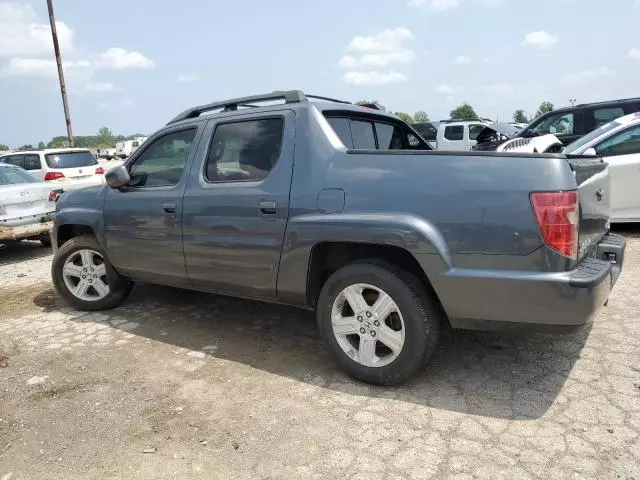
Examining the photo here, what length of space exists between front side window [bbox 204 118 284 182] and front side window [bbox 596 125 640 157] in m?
5.37

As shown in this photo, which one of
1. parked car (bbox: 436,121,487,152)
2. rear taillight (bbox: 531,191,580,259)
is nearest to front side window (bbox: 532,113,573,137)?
parked car (bbox: 436,121,487,152)

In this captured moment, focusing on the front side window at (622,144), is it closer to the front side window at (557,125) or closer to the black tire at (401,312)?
the front side window at (557,125)

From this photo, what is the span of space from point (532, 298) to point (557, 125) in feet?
29.3

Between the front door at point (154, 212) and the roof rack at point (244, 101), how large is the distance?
19 centimetres

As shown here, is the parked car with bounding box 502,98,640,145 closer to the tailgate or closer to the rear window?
the tailgate

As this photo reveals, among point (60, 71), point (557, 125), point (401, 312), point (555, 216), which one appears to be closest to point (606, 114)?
point (557, 125)

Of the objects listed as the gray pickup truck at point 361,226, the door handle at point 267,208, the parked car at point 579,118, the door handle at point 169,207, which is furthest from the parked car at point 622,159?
the door handle at point 169,207

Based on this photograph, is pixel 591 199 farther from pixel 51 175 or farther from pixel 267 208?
pixel 51 175

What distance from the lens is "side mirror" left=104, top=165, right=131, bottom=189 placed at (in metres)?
4.30

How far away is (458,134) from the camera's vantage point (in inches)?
711

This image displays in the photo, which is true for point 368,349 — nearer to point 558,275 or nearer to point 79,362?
point 558,275

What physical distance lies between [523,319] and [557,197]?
2.19 feet

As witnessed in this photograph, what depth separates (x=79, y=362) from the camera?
3814 mm

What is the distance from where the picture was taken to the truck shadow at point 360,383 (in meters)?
3.09
